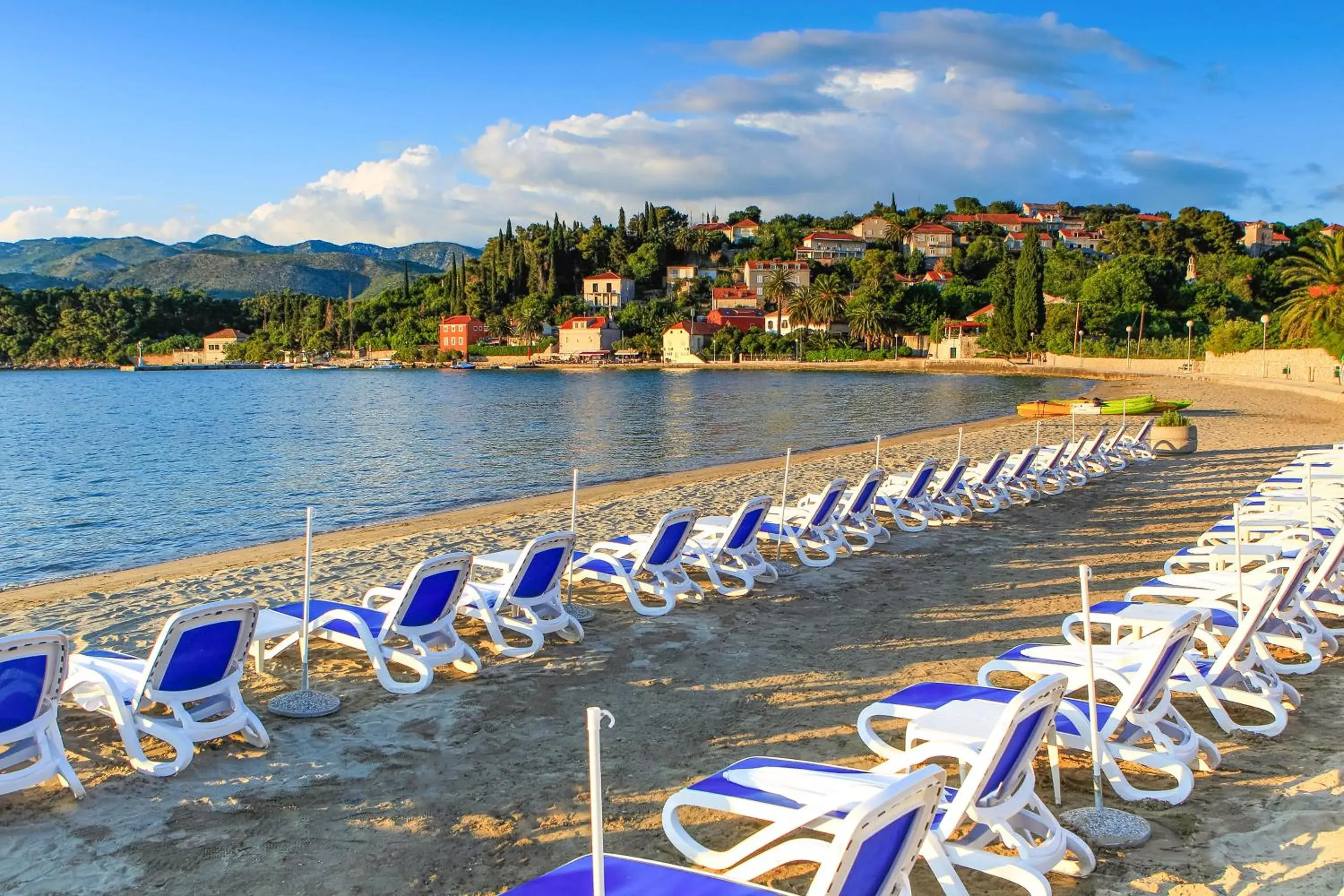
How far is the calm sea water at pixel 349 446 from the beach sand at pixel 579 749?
30.0 ft

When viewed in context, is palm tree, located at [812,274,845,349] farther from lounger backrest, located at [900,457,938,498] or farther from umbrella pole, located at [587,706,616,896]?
umbrella pole, located at [587,706,616,896]

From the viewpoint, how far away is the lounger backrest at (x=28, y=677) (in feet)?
14.9

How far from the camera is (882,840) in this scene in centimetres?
288

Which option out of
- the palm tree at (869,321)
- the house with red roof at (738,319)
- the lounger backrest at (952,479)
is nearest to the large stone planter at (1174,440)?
the lounger backrest at (952,479)

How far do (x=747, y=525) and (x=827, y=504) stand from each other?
1609mm

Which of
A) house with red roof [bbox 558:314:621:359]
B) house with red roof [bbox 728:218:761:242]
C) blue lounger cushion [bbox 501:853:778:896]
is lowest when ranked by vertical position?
blue lounger cushion [bbox 501:853:778:896]

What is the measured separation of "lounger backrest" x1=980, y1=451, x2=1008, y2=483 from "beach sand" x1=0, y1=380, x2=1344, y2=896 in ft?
9.08

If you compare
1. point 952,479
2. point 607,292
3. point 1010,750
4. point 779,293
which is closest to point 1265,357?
point 952,479

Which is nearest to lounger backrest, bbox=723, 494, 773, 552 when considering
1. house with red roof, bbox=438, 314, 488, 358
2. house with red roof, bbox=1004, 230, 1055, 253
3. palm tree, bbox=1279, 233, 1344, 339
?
palm tree, bbox=1279, 233, 1344, 339

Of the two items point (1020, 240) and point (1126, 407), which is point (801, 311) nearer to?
point (1020, 240)

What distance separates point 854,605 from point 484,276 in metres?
152

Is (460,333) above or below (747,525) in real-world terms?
above

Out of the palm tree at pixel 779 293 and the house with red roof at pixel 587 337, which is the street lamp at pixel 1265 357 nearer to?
the palm tree at pixel 779 293

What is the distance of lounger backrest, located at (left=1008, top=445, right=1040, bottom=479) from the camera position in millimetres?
14812
